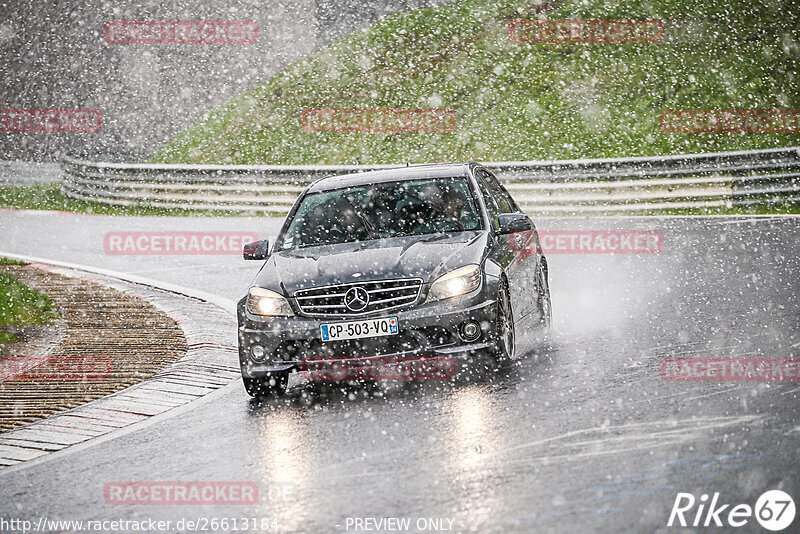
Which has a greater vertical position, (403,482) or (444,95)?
(403,482)

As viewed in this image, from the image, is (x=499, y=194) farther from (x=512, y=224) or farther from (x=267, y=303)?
(x=267, y=303)

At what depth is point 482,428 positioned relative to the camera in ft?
22.9

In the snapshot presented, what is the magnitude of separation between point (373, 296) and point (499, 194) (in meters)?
3.05

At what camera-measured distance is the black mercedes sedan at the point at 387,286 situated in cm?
816

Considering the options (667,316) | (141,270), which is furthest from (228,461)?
(141,270)

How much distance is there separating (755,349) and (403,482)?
13.0ft

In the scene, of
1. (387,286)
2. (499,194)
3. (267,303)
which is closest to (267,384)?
(267,303)

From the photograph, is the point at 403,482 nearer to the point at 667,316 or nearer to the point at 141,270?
the point at 667,316

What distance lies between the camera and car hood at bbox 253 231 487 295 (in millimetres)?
8367

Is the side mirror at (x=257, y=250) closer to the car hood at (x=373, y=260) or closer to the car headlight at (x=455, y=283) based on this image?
the car hood at (x=373, y=260)

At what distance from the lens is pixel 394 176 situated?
1002 cm

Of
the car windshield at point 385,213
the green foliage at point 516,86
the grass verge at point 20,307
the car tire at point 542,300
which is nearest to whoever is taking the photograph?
the car windshield at point 385,213

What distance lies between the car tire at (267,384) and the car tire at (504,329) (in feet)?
5.07

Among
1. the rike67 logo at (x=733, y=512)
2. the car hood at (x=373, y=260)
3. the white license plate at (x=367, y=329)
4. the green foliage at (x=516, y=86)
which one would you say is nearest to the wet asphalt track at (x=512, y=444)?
the rike67 logo at (x=733, y=512)
